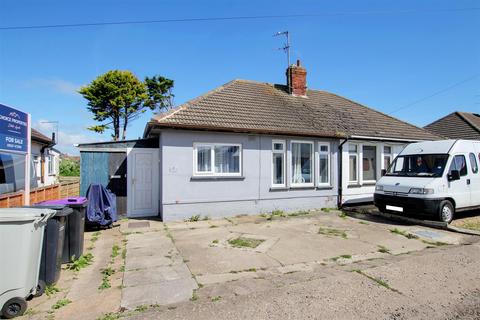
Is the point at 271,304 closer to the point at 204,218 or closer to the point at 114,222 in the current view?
the point at 204,218

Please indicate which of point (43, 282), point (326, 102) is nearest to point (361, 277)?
point (43, 282)

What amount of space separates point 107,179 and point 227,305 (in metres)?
7.90

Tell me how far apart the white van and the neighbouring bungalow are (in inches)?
93.4

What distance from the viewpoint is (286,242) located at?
7469 mm

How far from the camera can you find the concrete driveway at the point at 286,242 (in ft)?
19.0

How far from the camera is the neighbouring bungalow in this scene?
10.1 metres

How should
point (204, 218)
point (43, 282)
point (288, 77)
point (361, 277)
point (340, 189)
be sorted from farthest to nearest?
point (288, 77)
point (340, 189)
point (204, 218)
point (361, 277)
point (43, 282)

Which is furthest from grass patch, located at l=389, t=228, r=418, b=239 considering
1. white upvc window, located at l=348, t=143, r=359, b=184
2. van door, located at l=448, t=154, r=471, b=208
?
white upvc window, located at l=348, t=143, r=359, b=184

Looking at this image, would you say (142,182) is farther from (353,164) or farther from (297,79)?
(297,79)

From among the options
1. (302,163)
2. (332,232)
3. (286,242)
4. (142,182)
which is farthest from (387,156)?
(142,182)

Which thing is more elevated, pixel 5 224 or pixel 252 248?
pixel 5 224

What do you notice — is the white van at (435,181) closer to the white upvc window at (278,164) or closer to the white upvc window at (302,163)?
the white upvc window at (302,163)

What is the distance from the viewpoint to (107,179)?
10.6m

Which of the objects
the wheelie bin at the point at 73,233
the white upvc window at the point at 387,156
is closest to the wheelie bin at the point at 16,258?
the wheelie bin at the point at 73,233
